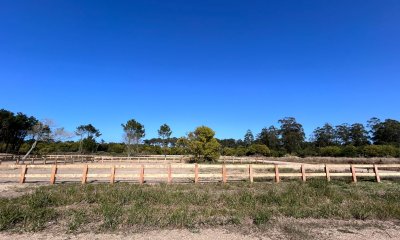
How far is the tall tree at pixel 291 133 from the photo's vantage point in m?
112

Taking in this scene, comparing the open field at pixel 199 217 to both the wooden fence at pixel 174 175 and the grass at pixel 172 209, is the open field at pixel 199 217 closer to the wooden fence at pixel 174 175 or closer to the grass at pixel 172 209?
the grass at pixel 172 209

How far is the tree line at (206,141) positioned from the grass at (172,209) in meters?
31.3

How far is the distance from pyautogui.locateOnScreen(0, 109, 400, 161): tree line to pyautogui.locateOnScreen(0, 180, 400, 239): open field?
104 ft

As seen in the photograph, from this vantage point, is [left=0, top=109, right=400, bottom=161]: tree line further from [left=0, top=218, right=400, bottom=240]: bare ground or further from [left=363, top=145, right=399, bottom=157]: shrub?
[left=0, top=218, right=400, bottom=240]: bare ground

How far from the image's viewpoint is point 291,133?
386ft

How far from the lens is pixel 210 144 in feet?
137

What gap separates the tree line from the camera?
4481 centimetres

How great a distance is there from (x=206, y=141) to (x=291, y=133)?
8399cm

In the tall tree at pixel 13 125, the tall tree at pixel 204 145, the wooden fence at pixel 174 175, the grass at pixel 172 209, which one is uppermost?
the tall tree at pixel 13 125

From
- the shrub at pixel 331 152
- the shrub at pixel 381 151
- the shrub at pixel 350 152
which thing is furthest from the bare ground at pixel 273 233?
the shrub at pixel 331 152

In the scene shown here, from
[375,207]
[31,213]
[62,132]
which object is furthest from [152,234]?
[62,132]

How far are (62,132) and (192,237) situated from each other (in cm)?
5098

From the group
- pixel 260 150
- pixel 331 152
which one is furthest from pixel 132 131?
pixel 331 152

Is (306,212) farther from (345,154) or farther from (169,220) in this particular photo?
(345,154)
